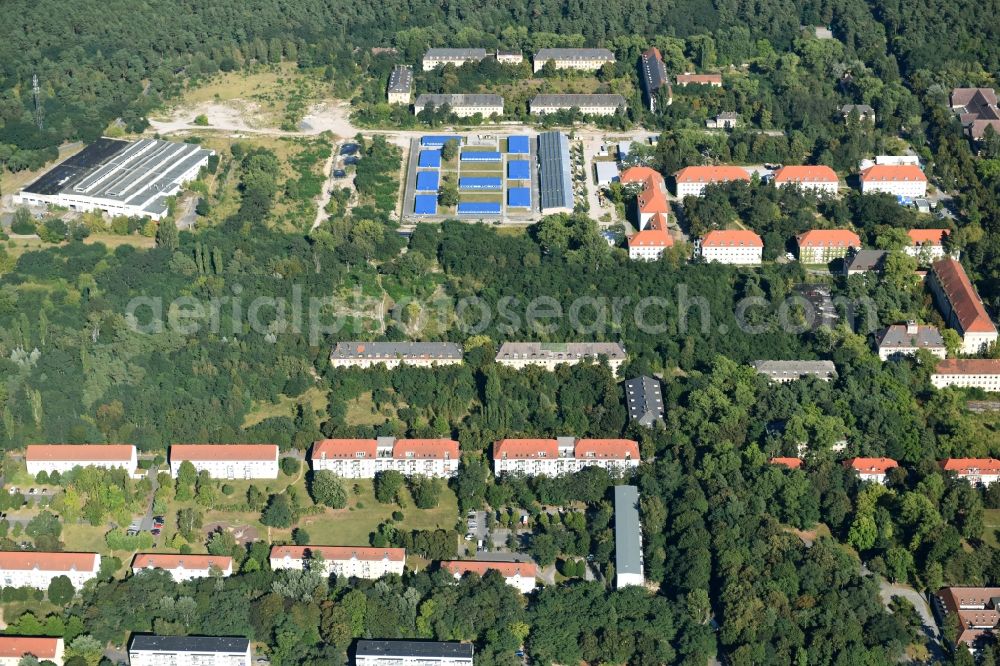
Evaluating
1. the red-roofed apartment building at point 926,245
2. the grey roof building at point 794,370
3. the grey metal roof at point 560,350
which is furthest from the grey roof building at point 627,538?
the red-roofed apartment building at point 926,245

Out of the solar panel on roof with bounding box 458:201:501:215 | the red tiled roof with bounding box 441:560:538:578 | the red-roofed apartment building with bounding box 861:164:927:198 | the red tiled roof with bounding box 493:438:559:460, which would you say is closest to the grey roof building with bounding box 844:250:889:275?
the red-roofed apartment building with bounding box 861:164:927:198

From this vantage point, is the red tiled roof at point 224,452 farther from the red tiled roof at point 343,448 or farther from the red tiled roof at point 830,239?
the red tiled roof at point 830,239

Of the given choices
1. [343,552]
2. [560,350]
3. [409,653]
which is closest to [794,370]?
[560,350]

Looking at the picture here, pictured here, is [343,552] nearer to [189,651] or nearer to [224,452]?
[189,651]

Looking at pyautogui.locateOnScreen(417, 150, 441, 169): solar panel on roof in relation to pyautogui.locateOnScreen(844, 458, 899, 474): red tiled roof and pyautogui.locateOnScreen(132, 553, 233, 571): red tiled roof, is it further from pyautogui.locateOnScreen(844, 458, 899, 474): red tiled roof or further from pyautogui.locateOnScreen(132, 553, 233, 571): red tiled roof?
pyautogui.locateOnScreen(132, 553, 233, 571): red tiled roof

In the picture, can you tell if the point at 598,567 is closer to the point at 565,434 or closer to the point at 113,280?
the point at 565,434

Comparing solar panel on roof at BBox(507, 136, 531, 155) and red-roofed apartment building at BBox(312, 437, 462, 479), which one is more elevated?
solar panel on roof at BBox(507, 136, 531, 155)
